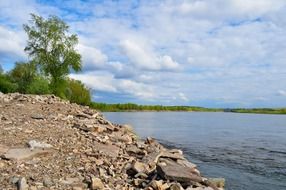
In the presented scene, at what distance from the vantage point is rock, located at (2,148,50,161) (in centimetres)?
1092

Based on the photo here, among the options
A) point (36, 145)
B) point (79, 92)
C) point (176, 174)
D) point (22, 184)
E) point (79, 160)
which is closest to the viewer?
point (22, 184)

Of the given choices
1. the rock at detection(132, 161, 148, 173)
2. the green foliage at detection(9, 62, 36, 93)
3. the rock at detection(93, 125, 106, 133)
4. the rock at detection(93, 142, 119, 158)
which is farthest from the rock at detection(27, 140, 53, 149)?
the green foliage at detection(9, 62, 36, 93)

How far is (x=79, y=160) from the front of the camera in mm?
11391

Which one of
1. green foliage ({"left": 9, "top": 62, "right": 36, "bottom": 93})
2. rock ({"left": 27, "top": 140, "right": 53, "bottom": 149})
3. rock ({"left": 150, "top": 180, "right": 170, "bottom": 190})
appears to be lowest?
rock ({"left": 150, "top": 180, "right": 170, "bottom": 190})

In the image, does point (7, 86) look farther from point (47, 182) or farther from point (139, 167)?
point (47, 182)

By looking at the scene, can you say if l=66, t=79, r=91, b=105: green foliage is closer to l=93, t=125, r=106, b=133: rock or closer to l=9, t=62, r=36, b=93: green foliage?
l=9, t=62, r=36, b=93: green foliage

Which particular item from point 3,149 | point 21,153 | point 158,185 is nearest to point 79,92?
point 3,149

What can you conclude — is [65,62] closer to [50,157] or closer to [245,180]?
[245,180]

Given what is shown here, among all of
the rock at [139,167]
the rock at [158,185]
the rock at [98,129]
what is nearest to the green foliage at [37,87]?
the rock at [98,129]

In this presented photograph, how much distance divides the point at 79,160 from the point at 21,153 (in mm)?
1676

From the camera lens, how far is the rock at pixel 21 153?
1092cm

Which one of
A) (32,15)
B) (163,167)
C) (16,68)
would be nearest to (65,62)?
(32,15)

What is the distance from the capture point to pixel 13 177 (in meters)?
9.77

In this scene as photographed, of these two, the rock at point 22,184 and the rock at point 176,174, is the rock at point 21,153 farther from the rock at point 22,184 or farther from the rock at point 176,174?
the rock at point 176,174
